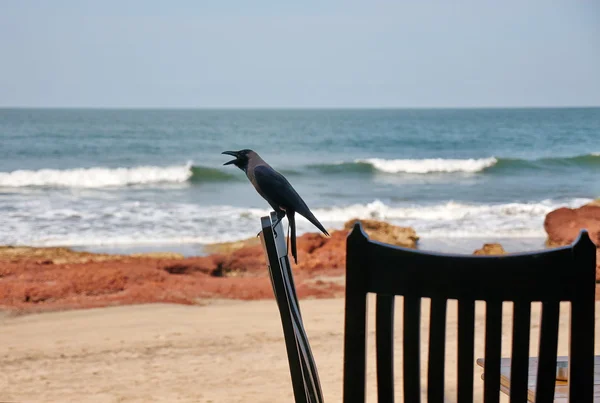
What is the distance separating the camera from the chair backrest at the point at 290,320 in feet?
3.34

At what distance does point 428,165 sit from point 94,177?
7.68 m

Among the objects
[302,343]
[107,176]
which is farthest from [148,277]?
[107,176]

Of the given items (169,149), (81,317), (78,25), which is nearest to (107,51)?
(78,25)

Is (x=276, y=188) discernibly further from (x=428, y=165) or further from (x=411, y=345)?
(x=428, y=165)

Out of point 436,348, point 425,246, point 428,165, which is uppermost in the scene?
point 428,165

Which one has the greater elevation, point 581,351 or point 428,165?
point 428,165

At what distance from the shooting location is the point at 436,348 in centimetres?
91

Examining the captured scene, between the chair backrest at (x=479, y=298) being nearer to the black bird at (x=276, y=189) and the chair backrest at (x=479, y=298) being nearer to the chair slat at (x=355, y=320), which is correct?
the chair slat at (x=355, y=320)

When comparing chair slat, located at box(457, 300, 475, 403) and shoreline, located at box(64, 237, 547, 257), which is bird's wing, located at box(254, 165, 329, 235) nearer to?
chair slat, located at box(457, 300, 475, 403)

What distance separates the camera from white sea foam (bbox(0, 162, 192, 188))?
14.1m

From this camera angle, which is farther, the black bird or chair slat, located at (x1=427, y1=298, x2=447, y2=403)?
the black bird

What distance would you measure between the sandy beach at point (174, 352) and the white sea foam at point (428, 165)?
38.6 ft

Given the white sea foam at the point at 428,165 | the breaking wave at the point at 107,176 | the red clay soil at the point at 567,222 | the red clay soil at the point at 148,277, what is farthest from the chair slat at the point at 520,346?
the white sea foam at the point at 428,165

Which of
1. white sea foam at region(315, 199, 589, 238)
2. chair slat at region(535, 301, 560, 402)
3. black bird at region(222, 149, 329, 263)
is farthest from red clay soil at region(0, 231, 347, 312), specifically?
chair slat at region(535, 301, 560, 402)
